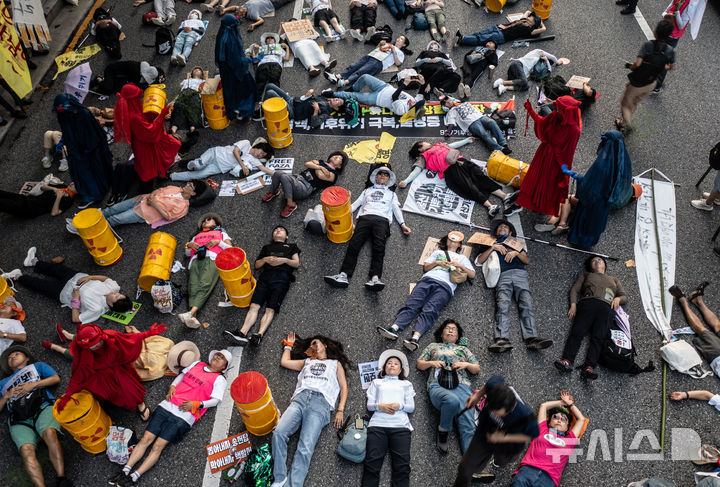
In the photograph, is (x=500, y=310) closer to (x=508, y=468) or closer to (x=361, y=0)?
(x=508, y=468)

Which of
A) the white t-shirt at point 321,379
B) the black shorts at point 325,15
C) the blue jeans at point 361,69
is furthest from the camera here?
the black shorts at point 325,15

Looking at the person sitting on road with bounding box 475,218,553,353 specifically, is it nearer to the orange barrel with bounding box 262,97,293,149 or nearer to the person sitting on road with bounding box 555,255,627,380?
the person sitting on road with bounding box 555,255,627,380

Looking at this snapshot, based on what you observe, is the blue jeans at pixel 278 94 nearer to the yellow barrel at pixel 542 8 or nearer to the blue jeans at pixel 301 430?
the blue jeans at pixel 301 430

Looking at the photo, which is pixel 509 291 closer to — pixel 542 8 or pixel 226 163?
pixel 226 163

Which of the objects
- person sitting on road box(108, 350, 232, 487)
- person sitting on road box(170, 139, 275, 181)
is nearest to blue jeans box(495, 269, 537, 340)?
person sitting on road box(108, 350, 232, 487)

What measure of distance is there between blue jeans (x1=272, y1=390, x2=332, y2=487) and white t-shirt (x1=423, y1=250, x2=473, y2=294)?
7.72 feet

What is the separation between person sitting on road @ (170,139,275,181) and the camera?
8945 millimetres

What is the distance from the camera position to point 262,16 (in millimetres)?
12516

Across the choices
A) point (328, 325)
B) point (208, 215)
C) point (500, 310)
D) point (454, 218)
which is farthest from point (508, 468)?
point (208, 215)

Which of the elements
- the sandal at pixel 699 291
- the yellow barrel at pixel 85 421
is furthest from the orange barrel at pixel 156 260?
the sandal at pixel 699 291

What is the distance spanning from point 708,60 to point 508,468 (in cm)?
1000

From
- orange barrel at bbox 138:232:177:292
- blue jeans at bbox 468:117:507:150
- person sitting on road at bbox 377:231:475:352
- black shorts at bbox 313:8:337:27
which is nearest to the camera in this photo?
person sitting on road at bbox 377:231:475:352

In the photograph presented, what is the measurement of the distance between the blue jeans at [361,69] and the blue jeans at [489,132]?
8.86 feet

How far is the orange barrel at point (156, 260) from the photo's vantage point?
731 centimetres
